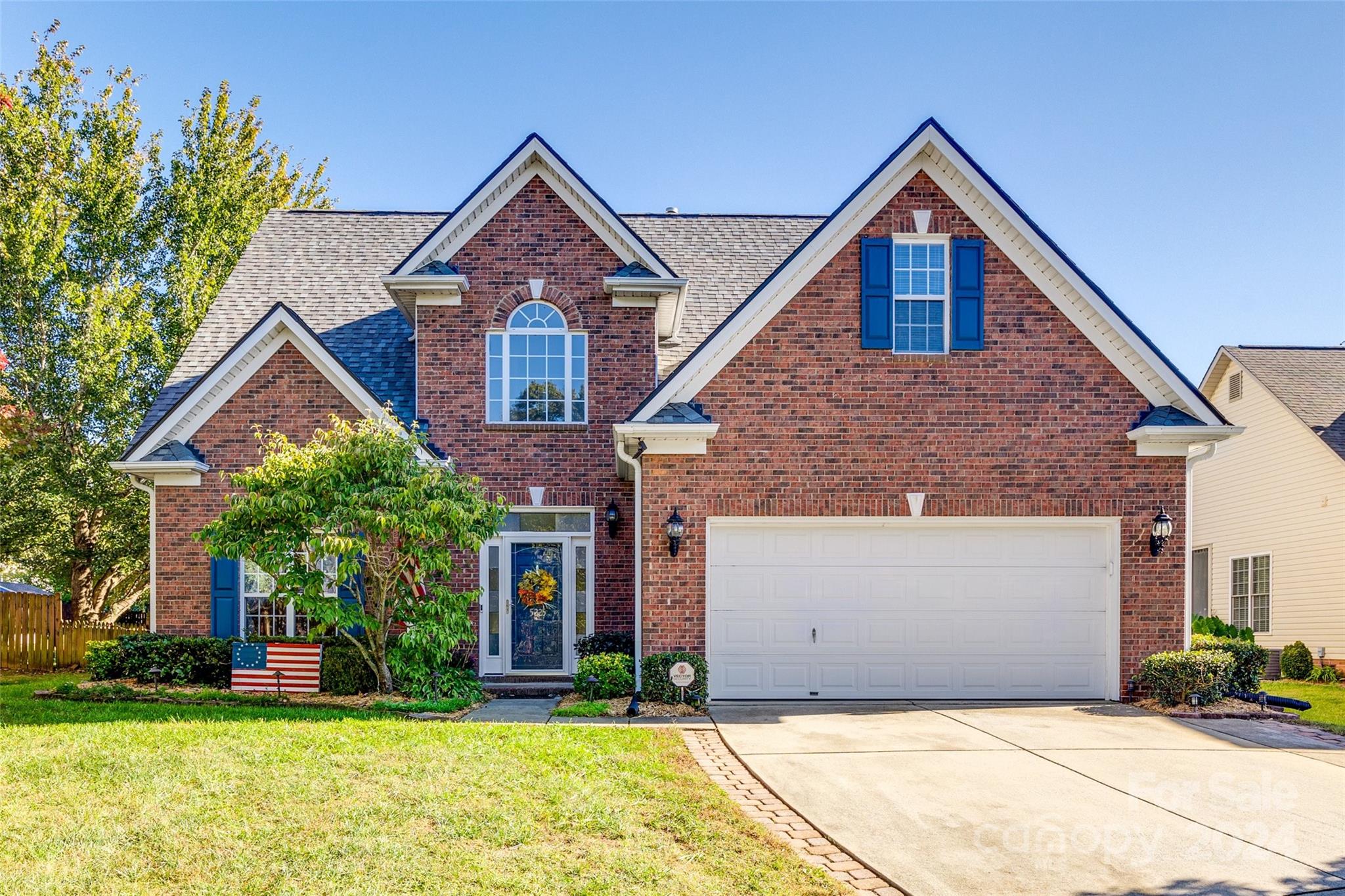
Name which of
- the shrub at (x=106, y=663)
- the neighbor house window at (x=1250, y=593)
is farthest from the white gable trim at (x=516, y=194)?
the neighbor house window at (x=1250, y=593)

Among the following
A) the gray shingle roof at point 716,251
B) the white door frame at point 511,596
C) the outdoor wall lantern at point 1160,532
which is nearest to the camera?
the outdoor wall lantern at point 1160,532

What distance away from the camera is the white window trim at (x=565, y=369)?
1580 cm

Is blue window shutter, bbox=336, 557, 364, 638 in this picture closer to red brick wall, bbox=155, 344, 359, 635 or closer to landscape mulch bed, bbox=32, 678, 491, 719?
landscape mulch bed, bbox=32, 678, 491, 719

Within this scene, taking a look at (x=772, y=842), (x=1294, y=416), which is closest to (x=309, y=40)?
(x=772, y=842)

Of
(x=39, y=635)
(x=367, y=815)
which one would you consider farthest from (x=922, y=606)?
(x=39, y=635)

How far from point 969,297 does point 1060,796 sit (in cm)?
721

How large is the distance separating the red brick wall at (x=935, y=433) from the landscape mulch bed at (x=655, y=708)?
1.87 meters

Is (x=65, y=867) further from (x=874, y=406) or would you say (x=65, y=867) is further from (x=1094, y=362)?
(x=1094, y=362)

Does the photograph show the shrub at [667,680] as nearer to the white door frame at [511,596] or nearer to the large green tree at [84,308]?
the white door frame at [511,596]

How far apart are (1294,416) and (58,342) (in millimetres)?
25084

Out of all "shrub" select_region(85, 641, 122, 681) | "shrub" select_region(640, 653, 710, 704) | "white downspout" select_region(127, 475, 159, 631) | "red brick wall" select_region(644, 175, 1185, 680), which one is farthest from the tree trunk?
"shrub" select_region(640, 653, 710, 704)

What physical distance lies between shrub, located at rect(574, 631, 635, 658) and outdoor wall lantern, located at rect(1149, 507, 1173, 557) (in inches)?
281

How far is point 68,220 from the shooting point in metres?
20.5

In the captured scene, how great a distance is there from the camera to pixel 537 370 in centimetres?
1592
